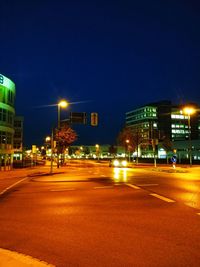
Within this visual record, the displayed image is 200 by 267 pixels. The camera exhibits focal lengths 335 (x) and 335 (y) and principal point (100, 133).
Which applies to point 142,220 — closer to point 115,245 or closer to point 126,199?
point 115,245

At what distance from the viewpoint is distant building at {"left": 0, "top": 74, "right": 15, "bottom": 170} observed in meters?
46.0

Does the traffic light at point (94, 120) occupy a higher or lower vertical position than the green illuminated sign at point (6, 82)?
lower

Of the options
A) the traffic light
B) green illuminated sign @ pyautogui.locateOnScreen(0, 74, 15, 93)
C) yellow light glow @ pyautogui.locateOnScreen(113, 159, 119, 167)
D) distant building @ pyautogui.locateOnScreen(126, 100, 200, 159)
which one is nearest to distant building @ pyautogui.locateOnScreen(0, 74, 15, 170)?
green illuminated sign @ pyautogui.locateOnScreen(0, 74, 15, 93)

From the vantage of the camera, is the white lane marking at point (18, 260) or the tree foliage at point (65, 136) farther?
the tree foliage at point (65, 136)

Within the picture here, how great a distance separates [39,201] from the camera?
13539 mm

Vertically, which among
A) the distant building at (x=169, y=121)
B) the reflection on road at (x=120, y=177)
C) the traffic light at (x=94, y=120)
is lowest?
the reflection on road at (x=120, y=177)

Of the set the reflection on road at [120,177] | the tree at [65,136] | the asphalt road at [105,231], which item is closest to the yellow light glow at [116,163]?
the tree at [65,136]

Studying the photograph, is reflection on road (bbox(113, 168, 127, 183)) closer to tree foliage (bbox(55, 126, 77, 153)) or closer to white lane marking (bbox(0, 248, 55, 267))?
white lane marking (bbox(0, 248, 55, 267))

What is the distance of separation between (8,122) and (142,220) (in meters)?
42.1

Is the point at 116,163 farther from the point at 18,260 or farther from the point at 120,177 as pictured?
the point at 18,260

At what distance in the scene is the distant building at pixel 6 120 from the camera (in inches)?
1812

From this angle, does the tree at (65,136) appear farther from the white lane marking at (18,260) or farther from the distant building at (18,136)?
the white lane marking at (18,260)

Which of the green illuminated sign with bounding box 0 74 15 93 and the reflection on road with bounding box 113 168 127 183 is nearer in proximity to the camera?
the reflection on road with bounding box 113 168 127 183

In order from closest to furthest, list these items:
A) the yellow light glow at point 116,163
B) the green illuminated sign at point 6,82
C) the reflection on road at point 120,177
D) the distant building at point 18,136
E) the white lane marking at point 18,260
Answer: the white lane marking at point 18,260 → the reflection on road at point 120,177 → the green illuminated sign at point 6,82 → the yellow light glow at point 116,163 → the distant building at point 18,136
